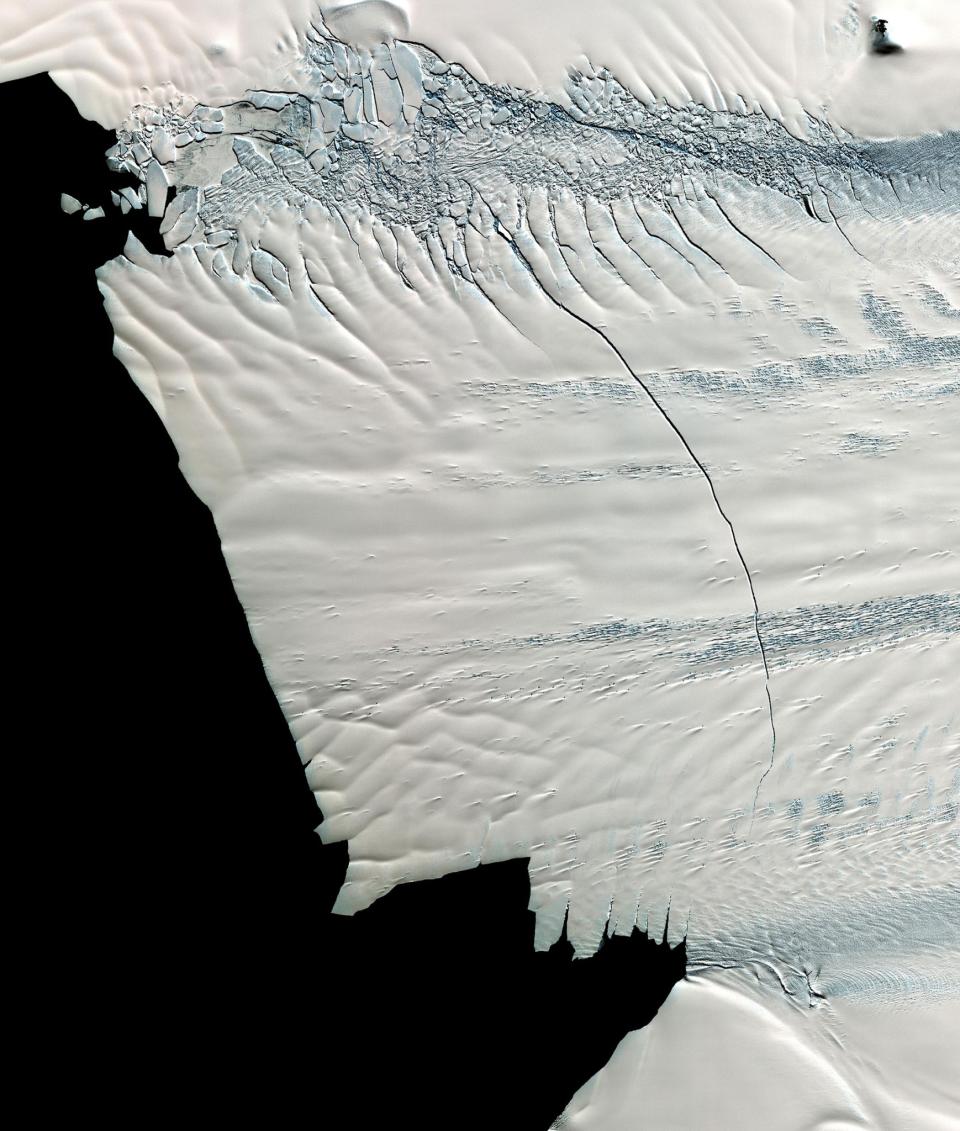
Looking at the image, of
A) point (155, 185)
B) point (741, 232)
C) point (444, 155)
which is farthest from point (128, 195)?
point (741, 232)

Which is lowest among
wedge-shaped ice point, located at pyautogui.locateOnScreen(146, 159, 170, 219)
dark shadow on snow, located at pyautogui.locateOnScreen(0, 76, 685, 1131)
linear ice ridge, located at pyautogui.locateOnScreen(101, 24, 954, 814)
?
dark shadow on snow, located at pyautogui.locateOnScreen(0, 76, 685, 1131)

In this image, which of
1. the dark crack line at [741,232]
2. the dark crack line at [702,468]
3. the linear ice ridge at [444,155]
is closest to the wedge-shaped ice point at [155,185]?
the linear ice ridge at [444,155]

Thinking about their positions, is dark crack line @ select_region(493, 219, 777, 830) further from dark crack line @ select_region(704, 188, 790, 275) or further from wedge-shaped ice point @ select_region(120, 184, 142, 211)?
wedge-shaped ice point @ select_region(120, 184, 142, 211)

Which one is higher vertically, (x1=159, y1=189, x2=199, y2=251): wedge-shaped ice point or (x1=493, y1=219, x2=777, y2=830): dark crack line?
(x1=159, y1=189, x2=199, y2=251): wedge-shaped ice point

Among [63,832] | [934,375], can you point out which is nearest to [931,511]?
[934,375]

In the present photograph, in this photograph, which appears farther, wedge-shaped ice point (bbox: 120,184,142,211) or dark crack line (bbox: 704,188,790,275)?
dark crack line (bbox: 704,188,790,275)

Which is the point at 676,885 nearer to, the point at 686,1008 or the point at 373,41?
the point at 686,1008

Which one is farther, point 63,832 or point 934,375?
point 934,375

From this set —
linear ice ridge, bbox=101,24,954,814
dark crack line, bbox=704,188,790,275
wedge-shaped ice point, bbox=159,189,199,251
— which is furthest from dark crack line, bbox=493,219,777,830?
wedge-shaped ice point, bbox=159,189,199,251
